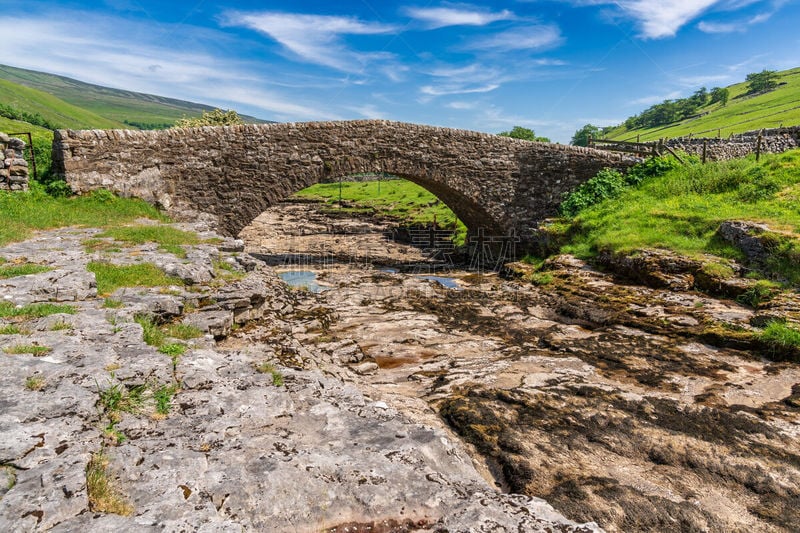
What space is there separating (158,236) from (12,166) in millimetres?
6853

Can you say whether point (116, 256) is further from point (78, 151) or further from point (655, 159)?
point (655, 159)

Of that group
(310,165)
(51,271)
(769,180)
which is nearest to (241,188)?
(310,165)

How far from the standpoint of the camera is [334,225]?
4072 centimetres

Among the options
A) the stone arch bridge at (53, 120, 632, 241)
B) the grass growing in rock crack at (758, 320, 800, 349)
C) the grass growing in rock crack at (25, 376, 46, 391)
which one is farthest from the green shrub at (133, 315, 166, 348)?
the stone arch bridge at (53, 120, 632, 241)

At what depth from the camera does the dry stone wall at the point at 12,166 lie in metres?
15.2

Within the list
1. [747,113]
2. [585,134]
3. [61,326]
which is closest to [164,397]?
[61,326]

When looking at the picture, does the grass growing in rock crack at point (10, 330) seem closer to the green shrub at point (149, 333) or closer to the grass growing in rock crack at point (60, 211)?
the green shrub at point (149, 333)

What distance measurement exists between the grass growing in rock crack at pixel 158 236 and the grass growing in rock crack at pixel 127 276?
179cm

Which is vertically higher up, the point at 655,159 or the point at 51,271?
the point at 655,159

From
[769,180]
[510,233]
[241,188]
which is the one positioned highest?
[769,180]

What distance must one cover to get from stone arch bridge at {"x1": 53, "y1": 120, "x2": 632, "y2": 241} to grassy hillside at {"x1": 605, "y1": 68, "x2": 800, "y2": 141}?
2077 inches

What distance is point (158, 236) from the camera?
13.1 m

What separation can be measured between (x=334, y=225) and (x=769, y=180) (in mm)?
30253

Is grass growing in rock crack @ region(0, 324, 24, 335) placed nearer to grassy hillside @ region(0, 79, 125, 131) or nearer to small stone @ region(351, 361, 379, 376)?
small stone @ region(351, 361, 379, 376)
